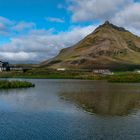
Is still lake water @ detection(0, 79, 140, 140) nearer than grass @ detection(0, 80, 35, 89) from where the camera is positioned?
Yes

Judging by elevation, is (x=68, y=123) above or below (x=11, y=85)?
below

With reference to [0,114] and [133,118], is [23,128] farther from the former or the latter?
[133,118]

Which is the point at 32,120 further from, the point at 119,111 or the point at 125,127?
the point at 119,111

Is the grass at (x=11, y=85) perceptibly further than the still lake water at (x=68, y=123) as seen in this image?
Yes

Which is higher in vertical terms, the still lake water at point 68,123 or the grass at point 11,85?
the grass at point 11,85

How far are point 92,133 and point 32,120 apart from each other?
9.51m

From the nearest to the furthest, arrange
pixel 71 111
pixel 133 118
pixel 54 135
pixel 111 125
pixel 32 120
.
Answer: pixel 54 135, pixel 111 125, pixel 32 120, pixel 133 118, pixel 71 111

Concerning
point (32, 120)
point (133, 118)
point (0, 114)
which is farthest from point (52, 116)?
point (133, 118)

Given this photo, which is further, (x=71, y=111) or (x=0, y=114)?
(x=71, y=111)

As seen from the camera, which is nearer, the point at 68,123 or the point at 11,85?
the point at 68,123

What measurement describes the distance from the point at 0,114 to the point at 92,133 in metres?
15.8

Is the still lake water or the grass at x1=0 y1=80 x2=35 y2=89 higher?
the grass at x1=0 y1=80 x2=35 y2=89

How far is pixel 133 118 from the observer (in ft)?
A: 141

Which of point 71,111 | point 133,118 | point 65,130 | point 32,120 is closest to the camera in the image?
point 65,130
